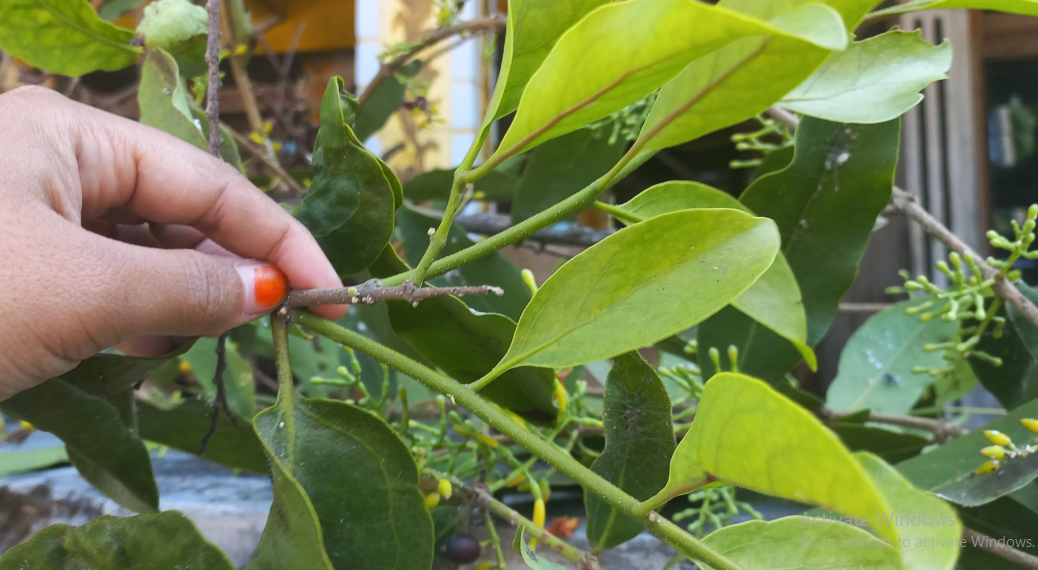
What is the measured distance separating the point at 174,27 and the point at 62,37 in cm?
7

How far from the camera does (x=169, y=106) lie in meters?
0.38

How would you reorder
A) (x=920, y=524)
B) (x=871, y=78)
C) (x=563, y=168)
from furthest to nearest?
(x=563, y=168) → (x=871, y=78) → (x=920, y=524)

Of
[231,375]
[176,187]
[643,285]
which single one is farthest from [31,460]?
[643,285]

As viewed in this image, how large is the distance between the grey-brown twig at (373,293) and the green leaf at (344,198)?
0.04 meters

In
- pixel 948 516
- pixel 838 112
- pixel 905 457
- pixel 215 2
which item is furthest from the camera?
pixel 905 457

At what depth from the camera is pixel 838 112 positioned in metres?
0.25

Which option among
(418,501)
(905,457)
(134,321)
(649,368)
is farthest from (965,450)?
(134,321)

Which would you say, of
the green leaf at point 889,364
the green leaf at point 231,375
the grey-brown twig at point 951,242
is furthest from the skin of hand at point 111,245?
the green leaf at point 889,364

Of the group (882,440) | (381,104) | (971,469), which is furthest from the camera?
(381,104)

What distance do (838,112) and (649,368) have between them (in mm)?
147

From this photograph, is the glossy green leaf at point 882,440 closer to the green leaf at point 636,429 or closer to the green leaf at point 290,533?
the green leaf at point 636,429

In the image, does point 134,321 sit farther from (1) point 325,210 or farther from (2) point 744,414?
(2) point 744,414

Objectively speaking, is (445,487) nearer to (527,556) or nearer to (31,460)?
(527,556)

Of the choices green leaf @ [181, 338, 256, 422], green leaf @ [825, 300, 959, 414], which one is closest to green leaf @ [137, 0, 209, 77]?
green leaf @ [181, 338, 256, 422]
